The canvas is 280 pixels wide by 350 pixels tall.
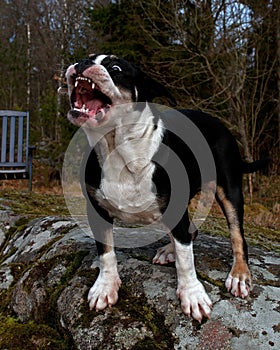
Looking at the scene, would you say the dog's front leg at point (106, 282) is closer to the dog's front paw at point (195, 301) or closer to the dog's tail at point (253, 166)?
the dog's front paw at point (195, 301)

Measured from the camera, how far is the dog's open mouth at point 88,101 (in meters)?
2.01

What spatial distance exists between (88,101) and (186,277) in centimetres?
107

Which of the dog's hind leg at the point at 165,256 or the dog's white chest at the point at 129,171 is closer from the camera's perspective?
the dog's white chest at the point at 129,171

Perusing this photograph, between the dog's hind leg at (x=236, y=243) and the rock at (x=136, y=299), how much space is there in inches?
2.2

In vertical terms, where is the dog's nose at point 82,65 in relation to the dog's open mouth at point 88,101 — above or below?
above

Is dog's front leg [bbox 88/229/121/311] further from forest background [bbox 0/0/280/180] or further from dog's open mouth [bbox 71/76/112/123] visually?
forest background [bbox 0/0/280/180]

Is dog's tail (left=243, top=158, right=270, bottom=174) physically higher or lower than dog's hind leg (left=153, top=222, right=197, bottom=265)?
higher

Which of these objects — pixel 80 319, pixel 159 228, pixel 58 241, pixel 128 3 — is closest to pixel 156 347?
pixel 80 319

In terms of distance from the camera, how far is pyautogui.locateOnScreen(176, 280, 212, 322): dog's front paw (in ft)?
6.26

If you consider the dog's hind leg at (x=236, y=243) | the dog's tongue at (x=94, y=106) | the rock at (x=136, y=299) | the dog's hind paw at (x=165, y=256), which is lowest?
the rock at (x=136, y=299)

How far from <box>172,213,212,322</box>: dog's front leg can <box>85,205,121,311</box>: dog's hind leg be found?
13.8 inches

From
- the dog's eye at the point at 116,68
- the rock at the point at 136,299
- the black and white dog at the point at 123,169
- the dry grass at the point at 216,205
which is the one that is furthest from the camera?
the dry grass at the point at 216,205

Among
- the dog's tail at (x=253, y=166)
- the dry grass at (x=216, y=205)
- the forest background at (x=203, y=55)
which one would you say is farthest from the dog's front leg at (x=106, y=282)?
the forest background at (x=203, y=55)

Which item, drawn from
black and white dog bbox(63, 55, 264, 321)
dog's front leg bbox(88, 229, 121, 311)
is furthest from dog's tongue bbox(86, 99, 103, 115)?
dog's front leg bbox(88, 229, 121, 311)
